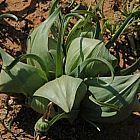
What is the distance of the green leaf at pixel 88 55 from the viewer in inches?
92.0

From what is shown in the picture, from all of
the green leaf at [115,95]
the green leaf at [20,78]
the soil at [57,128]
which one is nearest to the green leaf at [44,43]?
the green leaf at [20,78]

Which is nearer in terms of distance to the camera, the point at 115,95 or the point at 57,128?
the point at 115,95

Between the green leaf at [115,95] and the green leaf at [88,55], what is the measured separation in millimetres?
64

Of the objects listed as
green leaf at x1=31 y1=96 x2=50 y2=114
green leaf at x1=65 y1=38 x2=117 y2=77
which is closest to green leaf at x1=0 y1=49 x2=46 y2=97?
green leaf at x1=31 y1=96 x2=50 y2=114

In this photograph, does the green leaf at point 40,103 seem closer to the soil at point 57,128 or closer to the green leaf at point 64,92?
the green leaf at point 64,92

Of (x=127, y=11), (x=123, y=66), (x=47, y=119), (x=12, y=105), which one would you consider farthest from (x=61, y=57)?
(x=127, y=11)

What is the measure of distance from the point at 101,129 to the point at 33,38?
61 cm

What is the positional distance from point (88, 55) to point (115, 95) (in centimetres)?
24

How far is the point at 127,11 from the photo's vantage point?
3.01m

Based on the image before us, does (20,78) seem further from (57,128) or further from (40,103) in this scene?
(57,128)

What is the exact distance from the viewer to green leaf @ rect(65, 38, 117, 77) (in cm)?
234

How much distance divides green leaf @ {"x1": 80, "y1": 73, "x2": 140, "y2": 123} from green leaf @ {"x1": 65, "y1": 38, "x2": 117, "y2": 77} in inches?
2.5

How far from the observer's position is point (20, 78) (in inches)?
90.5

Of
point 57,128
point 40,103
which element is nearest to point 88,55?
point 40,103
